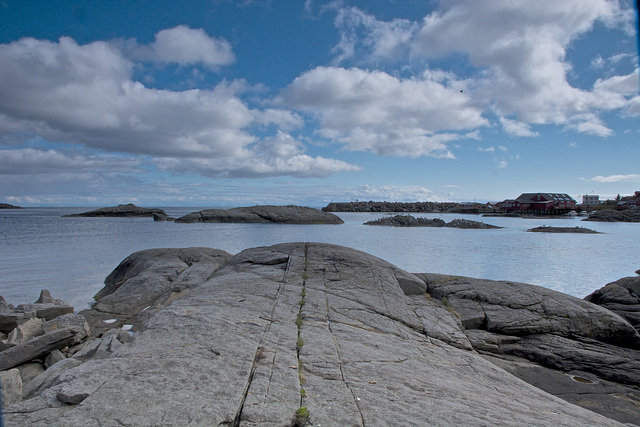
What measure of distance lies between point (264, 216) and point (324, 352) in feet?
219

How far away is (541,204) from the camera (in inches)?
4306

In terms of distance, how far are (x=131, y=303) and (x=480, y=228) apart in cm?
6380

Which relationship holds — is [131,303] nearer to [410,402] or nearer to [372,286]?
[372,286]

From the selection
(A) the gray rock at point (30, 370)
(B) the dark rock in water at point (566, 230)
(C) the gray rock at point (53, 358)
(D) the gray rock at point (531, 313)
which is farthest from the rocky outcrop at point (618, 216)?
(A) the gray rock at point (30, 370)

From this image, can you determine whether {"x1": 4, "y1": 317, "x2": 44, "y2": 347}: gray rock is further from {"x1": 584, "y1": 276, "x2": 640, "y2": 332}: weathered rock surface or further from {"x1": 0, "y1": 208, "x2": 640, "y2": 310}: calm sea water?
{"x1": 584, "y1": 276, "x2": 640, "y2": 332}: weathered rock surface

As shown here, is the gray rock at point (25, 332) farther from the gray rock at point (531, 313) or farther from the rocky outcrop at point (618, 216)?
the rocky outcrop at point (618, 216)

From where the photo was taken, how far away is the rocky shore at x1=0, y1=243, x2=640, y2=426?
4.54 m

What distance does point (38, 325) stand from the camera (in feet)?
32.3

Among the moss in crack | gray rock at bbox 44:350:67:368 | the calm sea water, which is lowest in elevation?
the calm sea water

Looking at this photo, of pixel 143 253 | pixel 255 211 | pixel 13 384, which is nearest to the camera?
pixel 13 384

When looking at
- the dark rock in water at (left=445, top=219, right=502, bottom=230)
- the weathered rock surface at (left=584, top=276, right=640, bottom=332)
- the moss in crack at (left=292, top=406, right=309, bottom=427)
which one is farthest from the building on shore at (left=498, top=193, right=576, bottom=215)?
the moss in crack at (left=292, top=406, right=309, bottom=427)

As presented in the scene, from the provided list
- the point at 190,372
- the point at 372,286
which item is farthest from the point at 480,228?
the point at 190,372

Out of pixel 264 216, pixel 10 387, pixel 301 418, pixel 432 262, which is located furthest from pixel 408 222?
pixel 10 387

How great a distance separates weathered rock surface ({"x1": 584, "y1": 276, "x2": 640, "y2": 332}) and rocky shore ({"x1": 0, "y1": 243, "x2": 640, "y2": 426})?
0.34 feet
